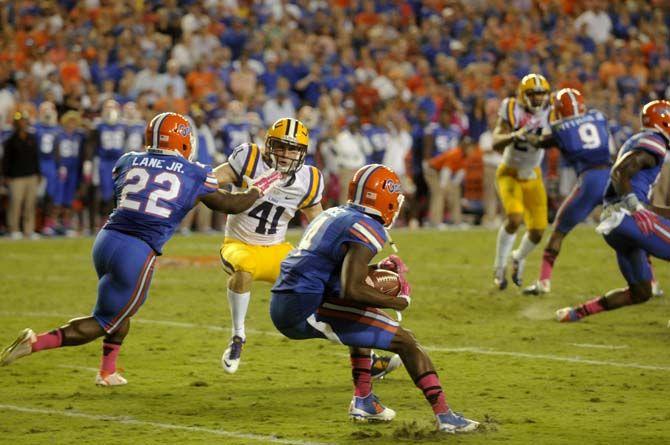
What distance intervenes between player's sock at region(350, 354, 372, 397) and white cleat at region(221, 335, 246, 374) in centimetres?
131

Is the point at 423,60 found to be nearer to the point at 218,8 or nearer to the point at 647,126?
the point at 218,8

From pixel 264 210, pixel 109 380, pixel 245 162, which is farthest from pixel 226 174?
pixel 109 380

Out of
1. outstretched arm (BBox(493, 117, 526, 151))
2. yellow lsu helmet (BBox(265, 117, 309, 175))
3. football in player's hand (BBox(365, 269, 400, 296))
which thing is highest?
outstretched arm (BBox(493, 117, 526, 151))

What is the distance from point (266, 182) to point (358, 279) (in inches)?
63.2

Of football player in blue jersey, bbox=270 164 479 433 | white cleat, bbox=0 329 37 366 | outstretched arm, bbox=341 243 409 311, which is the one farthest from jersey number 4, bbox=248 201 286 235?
outstretched arm, bbox=341 243 409 311

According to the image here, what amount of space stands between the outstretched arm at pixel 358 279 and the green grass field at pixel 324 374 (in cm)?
67

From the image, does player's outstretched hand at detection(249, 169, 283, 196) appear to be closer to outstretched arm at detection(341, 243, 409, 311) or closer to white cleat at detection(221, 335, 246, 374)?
white cleat at detection(221, 335, 246, 374)

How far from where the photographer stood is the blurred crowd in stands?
15945mm

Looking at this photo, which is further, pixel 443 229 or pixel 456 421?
pixel 443 229

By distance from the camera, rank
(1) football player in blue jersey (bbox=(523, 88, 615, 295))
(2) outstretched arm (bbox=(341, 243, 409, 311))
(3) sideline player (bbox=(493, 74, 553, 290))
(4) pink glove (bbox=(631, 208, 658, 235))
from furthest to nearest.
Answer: (3) sideline player (bbox=(493, 74, 553, 290)) → (1) football player in blue jersey (bbox=(523, 88, 615, 295)) → (4) pink glove (bbox=(631, 208, 658, 235)) → (2) outstretched arm (bbox=(341, 243, 409, 311))

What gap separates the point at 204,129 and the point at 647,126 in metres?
8.59

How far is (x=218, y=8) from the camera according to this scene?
18.9 m

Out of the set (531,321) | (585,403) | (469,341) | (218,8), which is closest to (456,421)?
(585,403)

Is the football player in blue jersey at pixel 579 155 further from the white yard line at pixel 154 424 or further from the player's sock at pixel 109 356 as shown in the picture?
the white yard line at pixel 154 424
